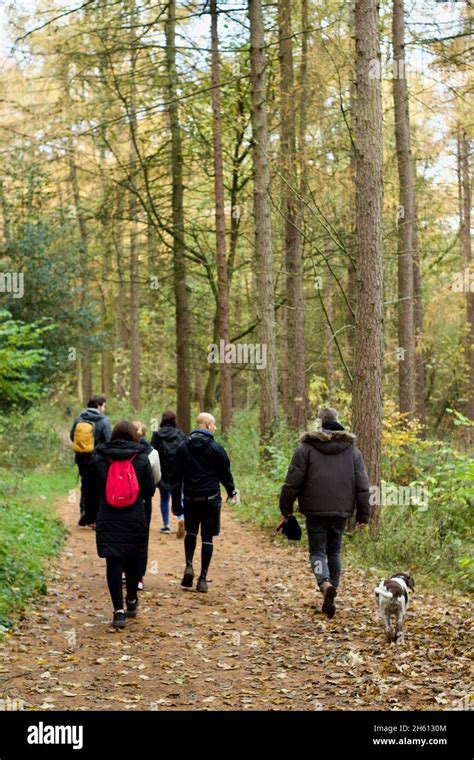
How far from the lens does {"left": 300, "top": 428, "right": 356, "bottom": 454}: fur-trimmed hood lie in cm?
873

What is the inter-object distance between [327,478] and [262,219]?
10799 millimetres

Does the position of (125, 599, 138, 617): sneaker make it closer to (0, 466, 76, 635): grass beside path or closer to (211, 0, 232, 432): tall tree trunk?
(0, 466, 76, 635): grass beside path

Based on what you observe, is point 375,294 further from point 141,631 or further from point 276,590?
point 141,631

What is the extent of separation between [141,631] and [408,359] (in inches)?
477

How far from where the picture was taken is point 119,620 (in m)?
8.52

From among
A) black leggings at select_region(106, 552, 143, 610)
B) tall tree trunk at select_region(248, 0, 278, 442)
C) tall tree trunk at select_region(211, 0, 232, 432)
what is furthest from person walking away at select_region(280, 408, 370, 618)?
tall tree trunk at select_region(211, 0, 232, 432)

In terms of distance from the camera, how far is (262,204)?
18406 mm

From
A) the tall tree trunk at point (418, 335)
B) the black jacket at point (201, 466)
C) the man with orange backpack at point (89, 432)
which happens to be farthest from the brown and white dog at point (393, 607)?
→ the tall tree trunk at point (418, 335)

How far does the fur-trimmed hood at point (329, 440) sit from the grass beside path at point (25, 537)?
138 inches

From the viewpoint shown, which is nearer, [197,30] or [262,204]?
[262,204]

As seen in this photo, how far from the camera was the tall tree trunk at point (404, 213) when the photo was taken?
1916 centimetres

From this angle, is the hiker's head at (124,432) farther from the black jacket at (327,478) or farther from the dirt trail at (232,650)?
the dirt trail at (232,650)

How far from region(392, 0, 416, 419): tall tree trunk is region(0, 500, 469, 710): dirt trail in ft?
29.4
